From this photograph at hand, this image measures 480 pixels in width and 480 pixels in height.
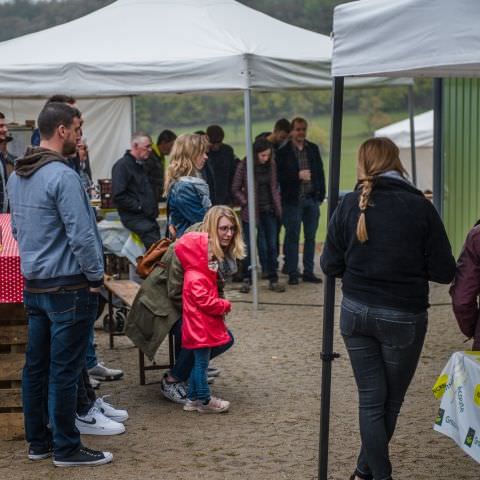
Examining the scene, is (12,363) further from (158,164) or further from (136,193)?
(158,164)

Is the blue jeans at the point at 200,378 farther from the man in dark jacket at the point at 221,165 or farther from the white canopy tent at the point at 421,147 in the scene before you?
the white canopy tent at the point at 421,147

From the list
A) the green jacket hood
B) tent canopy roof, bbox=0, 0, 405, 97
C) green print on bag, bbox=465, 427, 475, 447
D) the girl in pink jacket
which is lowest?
green print on bag, bbox=465, 427, 475, 447

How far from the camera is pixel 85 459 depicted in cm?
571

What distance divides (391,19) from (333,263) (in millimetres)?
1116

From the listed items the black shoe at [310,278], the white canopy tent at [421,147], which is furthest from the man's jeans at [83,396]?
the white canopy tent at [421,147]

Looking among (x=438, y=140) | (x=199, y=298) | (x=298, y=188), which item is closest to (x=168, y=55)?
(x=298, y=188)

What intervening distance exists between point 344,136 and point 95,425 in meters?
36.3

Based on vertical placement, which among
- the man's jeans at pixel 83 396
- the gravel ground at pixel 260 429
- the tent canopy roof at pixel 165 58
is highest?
the tent canopy roof at pixel 165 58

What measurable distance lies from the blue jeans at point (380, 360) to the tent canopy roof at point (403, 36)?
1.07 metres

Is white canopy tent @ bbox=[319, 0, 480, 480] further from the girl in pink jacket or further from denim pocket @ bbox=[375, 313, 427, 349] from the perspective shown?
the girl in pink jacket

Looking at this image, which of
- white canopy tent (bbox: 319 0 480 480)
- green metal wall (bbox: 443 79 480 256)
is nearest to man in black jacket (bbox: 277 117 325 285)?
green metal wall (bbox: 443 79 480 256)

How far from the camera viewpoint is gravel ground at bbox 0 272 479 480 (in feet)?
18.6

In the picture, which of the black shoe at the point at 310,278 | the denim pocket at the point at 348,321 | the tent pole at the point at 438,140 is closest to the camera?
the denim pocket at the point at 348,321

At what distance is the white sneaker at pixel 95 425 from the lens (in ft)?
20.7
